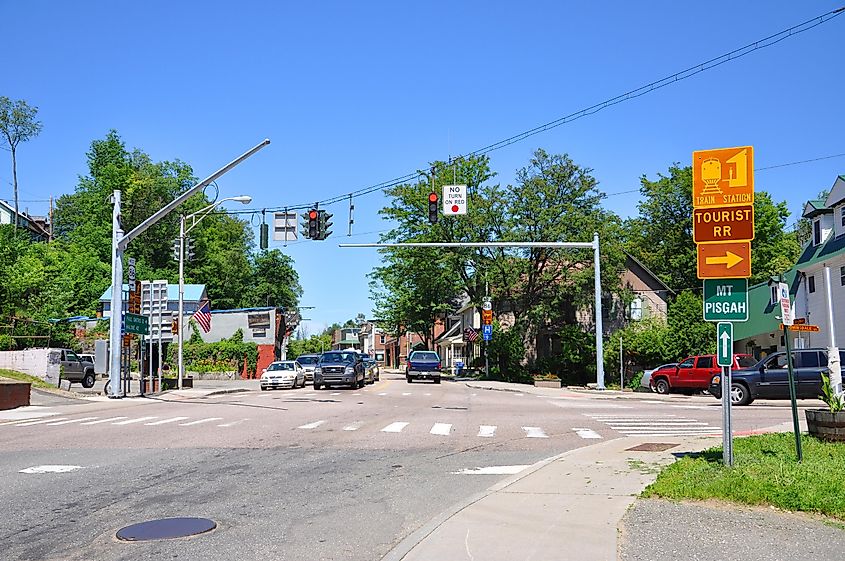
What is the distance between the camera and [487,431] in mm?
18094

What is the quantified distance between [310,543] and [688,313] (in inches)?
1631

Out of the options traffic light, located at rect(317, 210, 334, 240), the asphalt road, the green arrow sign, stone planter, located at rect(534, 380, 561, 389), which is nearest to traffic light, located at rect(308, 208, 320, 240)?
traffic light, located at rect(317, 210, 334, 240)

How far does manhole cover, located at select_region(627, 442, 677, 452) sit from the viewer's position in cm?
1361

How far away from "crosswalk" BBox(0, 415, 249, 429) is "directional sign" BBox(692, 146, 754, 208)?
498 inches

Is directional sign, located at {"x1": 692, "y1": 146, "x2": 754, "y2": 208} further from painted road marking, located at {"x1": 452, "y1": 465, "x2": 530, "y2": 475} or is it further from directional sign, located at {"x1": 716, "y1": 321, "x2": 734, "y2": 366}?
painted road marking, located at {"x1": 452, "y1": 465, "x2": 530, "y2": 475}

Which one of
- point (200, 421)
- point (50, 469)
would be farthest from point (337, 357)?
point (50, 469)

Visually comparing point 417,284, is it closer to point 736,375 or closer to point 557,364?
point 557,364

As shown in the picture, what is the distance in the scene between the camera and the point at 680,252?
224ft

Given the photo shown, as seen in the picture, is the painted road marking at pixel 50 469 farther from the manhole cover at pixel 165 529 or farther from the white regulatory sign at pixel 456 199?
the white regulatory sign at pixel 456 199

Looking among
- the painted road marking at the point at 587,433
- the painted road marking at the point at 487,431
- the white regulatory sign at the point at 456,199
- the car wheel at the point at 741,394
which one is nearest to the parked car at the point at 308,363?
the white regulatory sign at the point at 456,199

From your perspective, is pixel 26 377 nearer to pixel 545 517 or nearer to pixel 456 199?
pixel 456 199

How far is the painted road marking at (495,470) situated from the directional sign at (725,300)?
144 inches

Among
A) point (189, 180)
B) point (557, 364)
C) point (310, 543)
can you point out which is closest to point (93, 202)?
point (189, 180)

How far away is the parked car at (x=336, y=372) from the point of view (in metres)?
39.8
